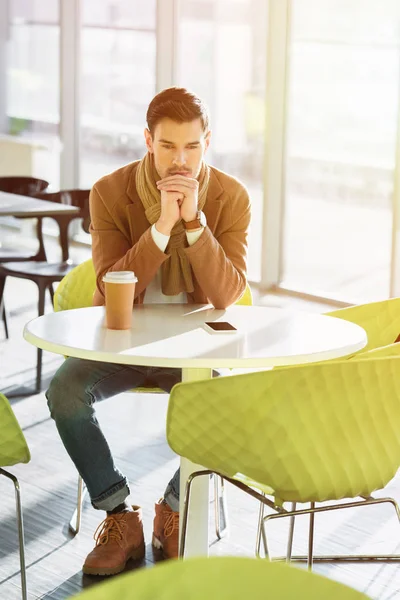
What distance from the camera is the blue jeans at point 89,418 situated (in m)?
2.61

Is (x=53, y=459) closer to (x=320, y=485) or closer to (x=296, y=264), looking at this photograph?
(x=320, y=485)

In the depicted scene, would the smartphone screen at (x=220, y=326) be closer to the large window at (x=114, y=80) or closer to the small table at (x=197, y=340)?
the small table at (x=197, y=340)

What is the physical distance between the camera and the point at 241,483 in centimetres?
223

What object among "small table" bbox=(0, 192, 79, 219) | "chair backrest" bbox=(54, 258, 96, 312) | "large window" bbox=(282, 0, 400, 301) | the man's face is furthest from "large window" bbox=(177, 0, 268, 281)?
the man's face

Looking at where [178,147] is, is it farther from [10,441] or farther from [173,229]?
[10,441]

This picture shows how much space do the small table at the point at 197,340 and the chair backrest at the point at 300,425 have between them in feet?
0.31

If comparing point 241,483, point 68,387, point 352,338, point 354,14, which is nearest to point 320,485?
point 241,483

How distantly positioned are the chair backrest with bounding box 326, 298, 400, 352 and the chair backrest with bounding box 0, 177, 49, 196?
123 inches

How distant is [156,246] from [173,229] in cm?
12

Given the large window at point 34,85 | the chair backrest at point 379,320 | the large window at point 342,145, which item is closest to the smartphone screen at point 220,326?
the chair backrest at point 379,320

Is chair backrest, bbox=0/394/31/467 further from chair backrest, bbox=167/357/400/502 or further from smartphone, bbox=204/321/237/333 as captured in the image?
smartphone, bbox=204/321/237/333

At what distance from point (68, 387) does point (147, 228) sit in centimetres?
51

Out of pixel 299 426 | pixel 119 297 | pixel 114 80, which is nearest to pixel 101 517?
pixel 119 297

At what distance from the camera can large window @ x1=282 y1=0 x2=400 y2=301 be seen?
5727 millimetres
